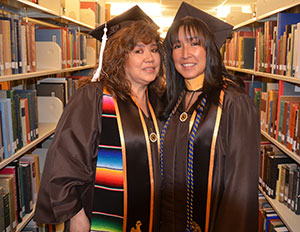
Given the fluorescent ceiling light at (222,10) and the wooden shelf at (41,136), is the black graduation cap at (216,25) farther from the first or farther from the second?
the fluorescent ceiling light at (222,10)

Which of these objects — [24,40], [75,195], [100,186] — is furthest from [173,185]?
[24,40]

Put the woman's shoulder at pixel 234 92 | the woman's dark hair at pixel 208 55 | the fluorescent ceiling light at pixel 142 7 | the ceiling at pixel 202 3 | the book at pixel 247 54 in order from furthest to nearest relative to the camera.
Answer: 1. the fluorescent ceiling light at pixel 142 7
2. the ceiling at pixel 202 3
3. the book at pixel 247 54
4. the woman's dark hair at pixel 208 55
5. the woman's shoulder at pixel 234 92

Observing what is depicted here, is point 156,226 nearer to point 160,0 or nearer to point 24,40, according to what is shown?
point 24,40

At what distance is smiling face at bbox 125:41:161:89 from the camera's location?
178 centimetres

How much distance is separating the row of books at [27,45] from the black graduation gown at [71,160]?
0.66 meters

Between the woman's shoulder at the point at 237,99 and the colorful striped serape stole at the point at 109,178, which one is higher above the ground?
the woman's shoulder at the point at 237,99

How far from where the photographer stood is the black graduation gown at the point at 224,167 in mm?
1586

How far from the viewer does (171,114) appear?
1877 mm

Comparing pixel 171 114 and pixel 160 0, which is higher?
pixel 160 0

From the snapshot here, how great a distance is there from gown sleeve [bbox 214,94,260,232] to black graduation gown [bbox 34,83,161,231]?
450 mm

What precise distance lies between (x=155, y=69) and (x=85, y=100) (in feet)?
1.49

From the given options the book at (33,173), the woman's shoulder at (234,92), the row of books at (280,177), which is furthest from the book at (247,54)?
the book at (33,173)

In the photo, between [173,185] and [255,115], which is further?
[173,185]

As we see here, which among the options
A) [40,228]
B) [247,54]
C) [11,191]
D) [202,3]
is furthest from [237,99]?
[202,3]
